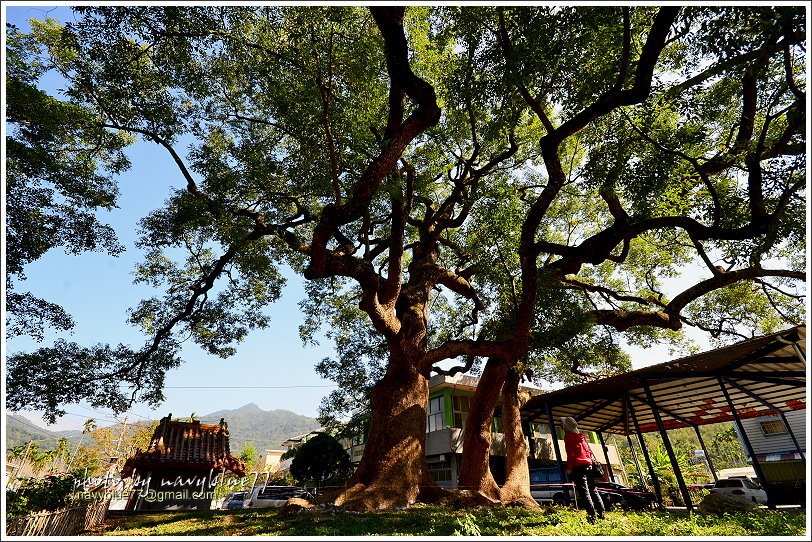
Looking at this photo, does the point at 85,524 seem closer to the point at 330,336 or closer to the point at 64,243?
the point at 64,243

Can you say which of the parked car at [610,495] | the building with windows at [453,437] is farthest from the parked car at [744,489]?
the building with windows at [453,437]

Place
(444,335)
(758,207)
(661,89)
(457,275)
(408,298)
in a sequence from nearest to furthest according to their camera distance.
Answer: (758,207), (661,89), (408,298), (457,275), (444,335)

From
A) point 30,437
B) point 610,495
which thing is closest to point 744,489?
point 610,495

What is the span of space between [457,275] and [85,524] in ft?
37.2

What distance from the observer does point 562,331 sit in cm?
1095

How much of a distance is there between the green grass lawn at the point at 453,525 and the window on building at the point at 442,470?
10504 mm

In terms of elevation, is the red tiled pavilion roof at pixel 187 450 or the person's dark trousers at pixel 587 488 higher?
the red tiled pavilion roof at pixel 187 450

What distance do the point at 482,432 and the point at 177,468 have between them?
929 centimetres

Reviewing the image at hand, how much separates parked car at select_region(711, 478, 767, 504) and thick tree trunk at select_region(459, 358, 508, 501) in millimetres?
8183

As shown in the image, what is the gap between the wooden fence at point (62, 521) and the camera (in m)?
6.12

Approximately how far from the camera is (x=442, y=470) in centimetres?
1791

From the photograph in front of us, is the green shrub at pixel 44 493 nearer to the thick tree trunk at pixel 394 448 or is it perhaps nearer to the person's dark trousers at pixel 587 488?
the thick tree trunk at pixel 394 448

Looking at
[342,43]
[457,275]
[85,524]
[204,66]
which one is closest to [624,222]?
[457,275]

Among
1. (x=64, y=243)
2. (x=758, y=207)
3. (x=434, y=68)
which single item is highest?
(x=434, y=68)
